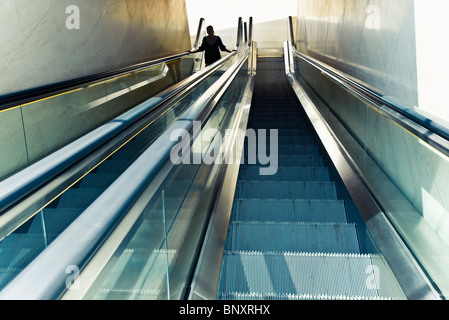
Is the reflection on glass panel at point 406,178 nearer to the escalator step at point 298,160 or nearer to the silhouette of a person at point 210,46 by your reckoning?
the escalator step at point 298,160

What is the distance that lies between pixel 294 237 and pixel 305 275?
1.75 feet

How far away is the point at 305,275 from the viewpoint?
91.8 inches

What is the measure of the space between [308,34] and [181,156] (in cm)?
931

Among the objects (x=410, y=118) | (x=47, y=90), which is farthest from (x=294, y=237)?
(x=47, y=90)

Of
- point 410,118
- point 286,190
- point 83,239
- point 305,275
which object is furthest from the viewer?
point 286,190

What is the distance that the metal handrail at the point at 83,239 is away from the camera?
821mm

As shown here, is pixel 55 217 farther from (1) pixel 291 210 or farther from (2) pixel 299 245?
(1) pixel 291 210

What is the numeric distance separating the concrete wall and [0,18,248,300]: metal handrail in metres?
2.68

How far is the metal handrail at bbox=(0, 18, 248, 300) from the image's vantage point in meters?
0.82

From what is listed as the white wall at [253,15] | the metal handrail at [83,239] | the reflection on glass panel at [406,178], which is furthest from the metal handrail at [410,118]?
the white wall at [253,15]

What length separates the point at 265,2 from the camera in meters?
15.9

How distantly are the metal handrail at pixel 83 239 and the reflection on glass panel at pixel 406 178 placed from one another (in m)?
1.44

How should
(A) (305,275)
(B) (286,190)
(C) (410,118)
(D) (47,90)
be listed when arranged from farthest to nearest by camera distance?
(B) (286,190), (D) (47,90), (A) (305,275), (C) (410,118)
